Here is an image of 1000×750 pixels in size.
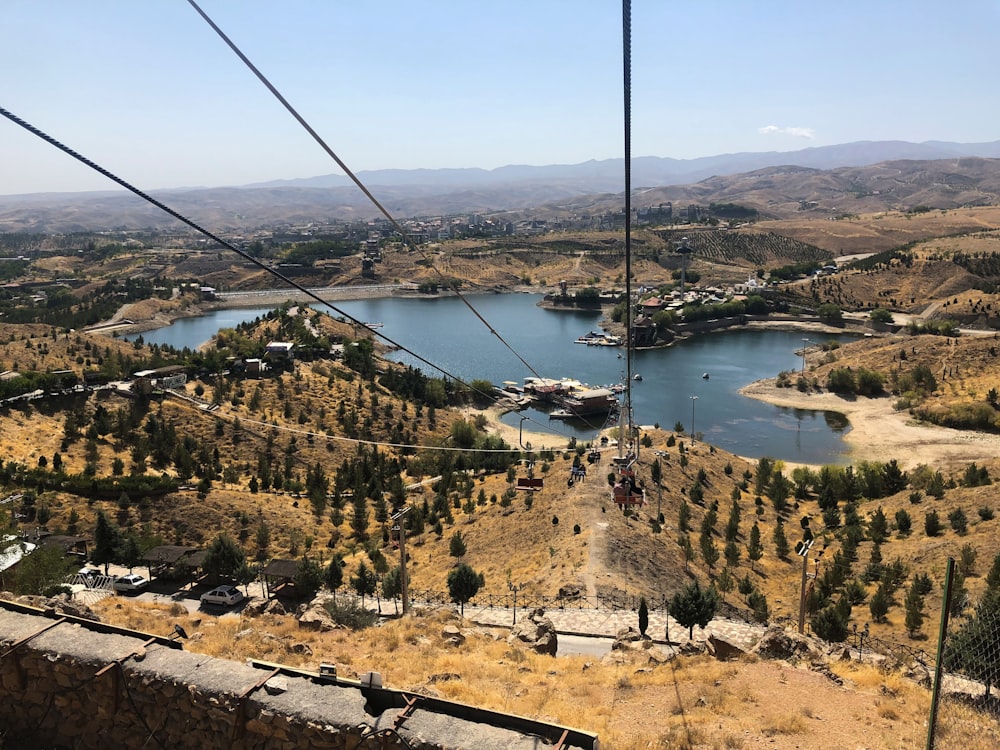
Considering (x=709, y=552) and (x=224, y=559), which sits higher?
(x=224, y=559)

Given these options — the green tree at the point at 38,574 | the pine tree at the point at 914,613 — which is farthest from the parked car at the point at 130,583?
the pine tree at the point at 914,613

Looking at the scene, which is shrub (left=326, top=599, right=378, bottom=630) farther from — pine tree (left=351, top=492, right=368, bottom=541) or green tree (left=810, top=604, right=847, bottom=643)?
pine tree (left=351, top=492, right=368, bottom=541)

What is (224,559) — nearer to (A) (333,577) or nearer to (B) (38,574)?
(A) (333,577)

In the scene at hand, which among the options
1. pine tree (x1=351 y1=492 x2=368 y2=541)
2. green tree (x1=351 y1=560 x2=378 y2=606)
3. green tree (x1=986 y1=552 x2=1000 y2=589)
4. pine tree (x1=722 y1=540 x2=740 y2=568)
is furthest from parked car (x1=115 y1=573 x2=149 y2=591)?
green tree (x1=986 y1=552 x2=1000 y2=589)

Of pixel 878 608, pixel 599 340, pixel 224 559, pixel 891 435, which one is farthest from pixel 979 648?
pixel 599 340

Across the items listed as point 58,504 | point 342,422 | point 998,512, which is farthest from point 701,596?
point 342,422

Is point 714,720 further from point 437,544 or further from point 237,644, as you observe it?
point 437,544

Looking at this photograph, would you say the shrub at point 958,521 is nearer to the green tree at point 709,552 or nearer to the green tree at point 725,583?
the green tree at point 709,552
